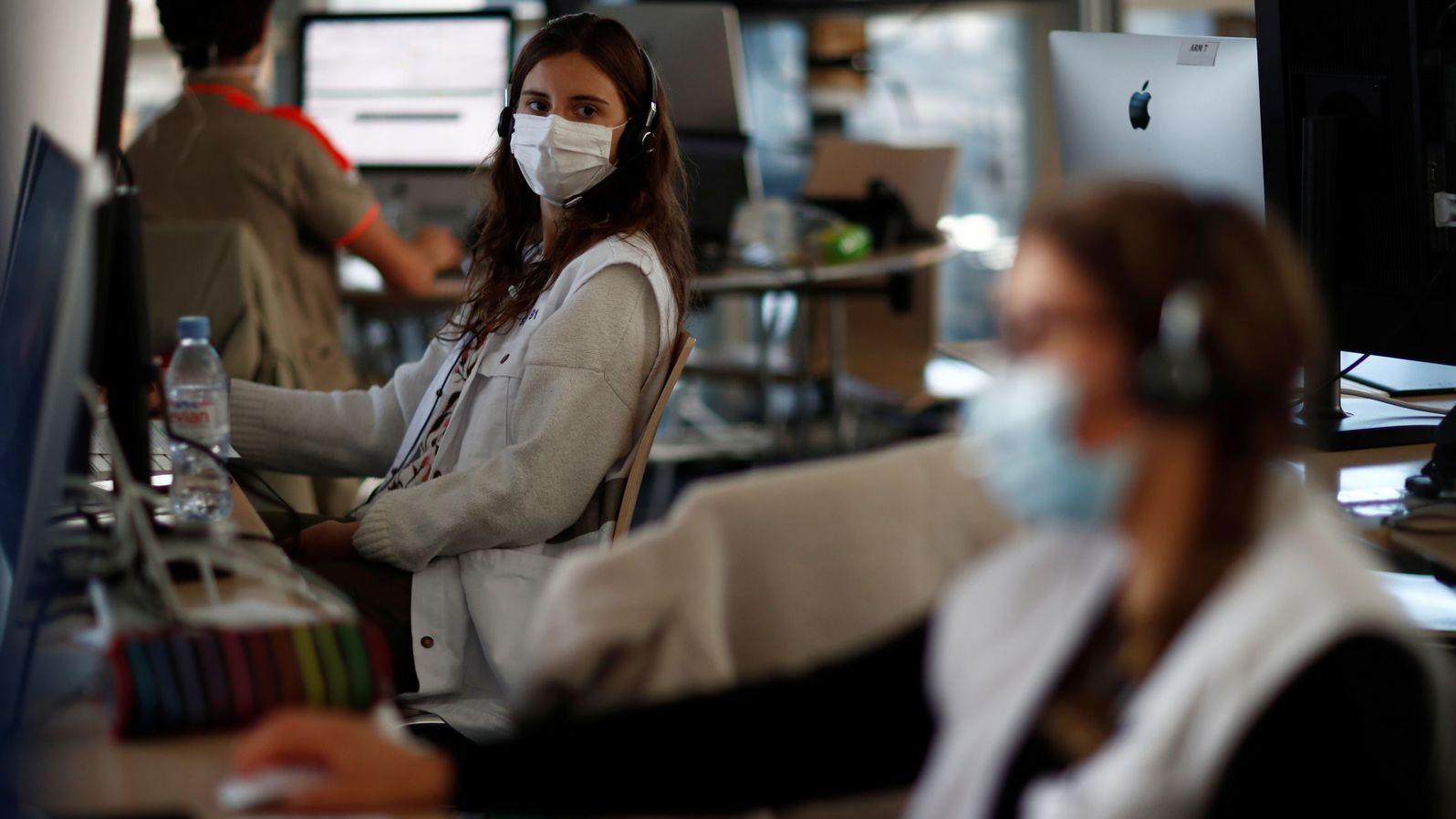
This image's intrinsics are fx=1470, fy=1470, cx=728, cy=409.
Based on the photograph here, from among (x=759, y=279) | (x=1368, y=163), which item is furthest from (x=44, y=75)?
(x=1368, y=163)

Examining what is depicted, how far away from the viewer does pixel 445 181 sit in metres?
3.59

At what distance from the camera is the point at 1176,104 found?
195 cm

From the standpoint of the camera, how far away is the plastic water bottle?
153 centimetres

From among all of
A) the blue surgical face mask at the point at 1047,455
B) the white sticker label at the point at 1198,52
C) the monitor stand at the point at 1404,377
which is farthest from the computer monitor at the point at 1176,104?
the blue surgical face mask at the point at 1047,455

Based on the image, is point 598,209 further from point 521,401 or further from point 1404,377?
point 1404,377

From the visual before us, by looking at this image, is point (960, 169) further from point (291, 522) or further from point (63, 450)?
point (63, 450)

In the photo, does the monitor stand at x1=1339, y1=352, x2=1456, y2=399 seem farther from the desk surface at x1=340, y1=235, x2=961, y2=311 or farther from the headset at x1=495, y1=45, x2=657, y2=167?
the desk surface at x1=340, y1=235, x2=961, y2=311

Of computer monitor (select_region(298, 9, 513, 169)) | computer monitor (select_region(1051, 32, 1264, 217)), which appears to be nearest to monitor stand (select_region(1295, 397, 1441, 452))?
computer monitor (select_region(1051, 32, 1264, 217))

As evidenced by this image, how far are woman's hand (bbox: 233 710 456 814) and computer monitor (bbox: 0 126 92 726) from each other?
278 mm

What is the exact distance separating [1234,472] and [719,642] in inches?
13.7

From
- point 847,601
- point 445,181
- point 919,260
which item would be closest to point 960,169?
point 919,260

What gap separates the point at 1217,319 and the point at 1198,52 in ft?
4.29

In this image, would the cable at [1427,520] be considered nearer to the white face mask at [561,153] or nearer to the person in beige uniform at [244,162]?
the white face mask at [561,153]

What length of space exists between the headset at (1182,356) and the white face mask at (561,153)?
1.18m
